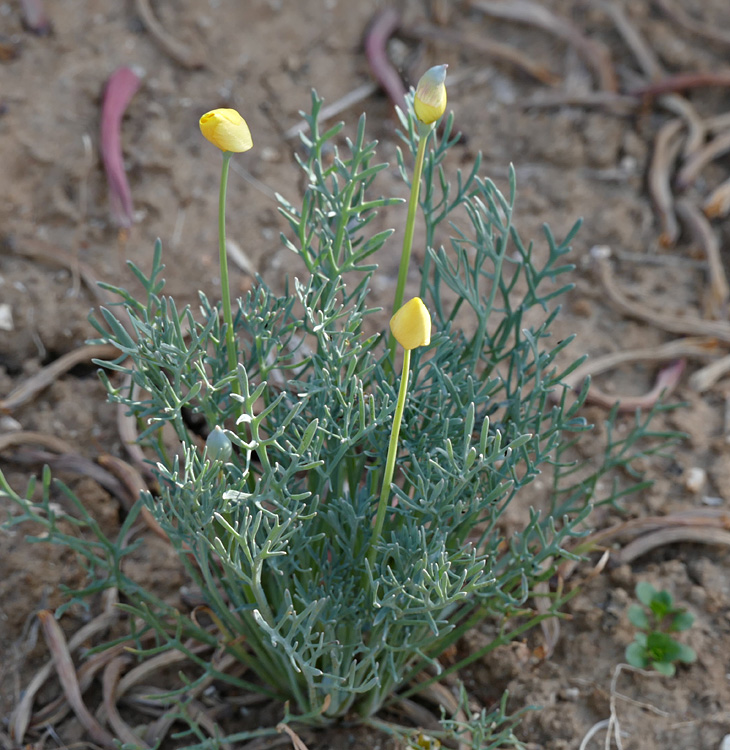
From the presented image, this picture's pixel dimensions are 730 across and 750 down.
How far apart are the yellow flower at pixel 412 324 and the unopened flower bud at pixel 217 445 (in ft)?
0.81

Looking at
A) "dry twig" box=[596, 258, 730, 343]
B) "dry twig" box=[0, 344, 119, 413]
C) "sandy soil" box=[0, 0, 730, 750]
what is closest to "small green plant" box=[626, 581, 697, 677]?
"sandy soil" box=[0, 0, 730, 750]

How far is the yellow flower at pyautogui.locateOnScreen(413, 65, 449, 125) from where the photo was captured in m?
0.98

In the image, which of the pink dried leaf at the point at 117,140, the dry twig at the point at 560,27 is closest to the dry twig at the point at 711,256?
the dry twig at the point at 560,27

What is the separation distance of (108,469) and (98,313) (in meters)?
0.41

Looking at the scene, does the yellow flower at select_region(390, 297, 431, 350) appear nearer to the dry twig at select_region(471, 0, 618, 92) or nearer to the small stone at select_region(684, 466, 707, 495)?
the small stone at select_region(684, 466, 707, 495)

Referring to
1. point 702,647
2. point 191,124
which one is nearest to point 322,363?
point 702,647

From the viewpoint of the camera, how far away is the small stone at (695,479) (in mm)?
1818

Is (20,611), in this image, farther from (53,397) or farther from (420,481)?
(420,481)

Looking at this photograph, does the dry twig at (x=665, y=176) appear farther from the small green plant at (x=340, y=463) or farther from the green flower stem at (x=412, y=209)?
the green flower stem at (x=412, y=209)

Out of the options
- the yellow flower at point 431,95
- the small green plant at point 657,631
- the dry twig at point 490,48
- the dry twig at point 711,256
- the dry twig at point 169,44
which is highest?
the dry twig at point 490,48

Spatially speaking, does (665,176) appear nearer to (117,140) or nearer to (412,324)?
(117,140)

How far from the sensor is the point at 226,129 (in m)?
0.99

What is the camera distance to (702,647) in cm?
158

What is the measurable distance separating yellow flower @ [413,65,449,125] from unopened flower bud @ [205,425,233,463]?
0.43 m
